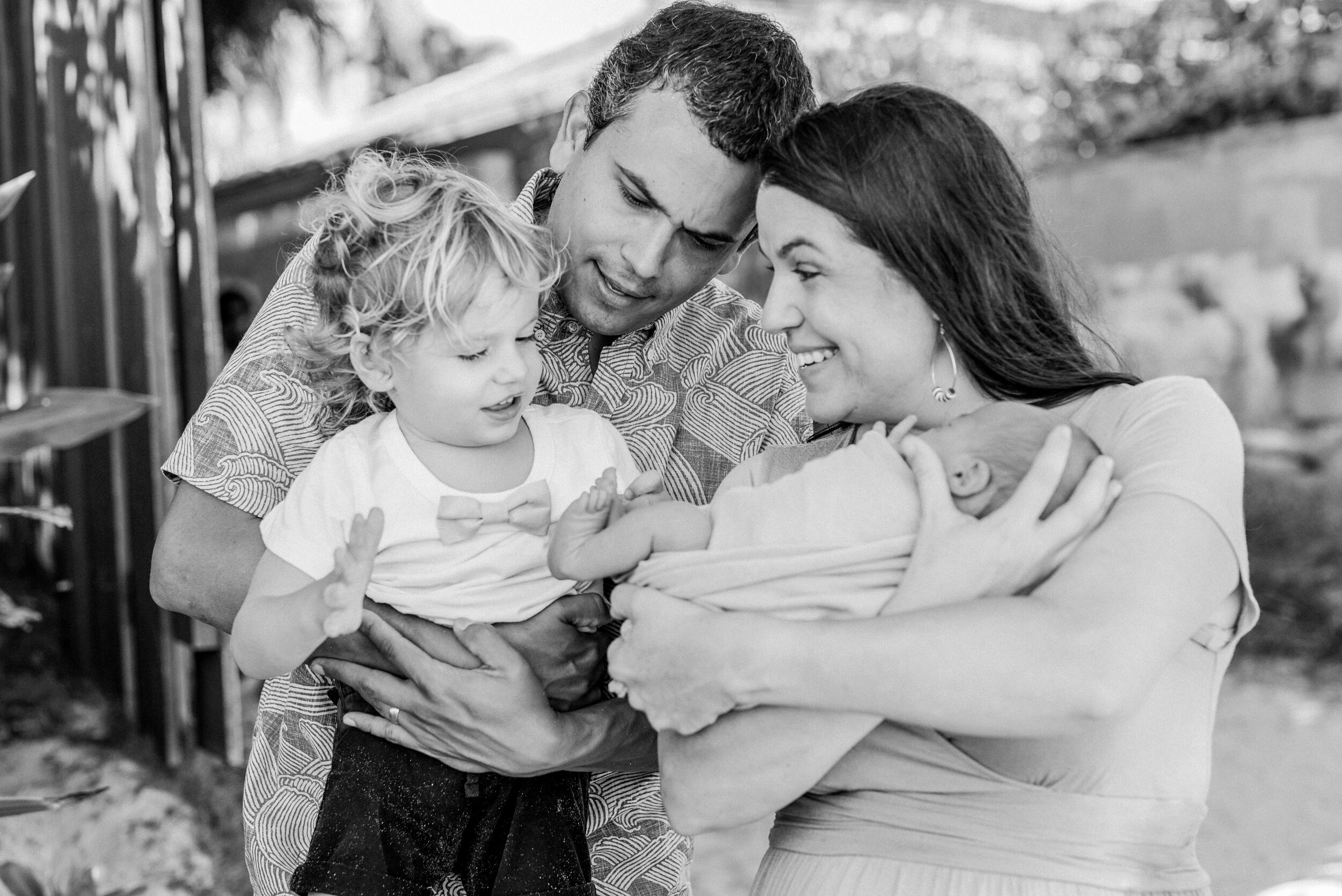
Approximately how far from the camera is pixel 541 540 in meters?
2.07

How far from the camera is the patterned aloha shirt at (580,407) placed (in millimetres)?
2213

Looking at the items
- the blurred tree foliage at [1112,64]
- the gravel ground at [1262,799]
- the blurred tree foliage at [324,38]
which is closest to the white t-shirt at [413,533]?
the gravel ground at [1262,799]

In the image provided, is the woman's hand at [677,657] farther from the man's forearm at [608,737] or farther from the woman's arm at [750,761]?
the man's forearm at [608,737]

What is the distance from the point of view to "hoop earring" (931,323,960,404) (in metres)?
2.03

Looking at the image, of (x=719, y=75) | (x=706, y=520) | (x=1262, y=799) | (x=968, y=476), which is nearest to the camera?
(x=968, y=476)

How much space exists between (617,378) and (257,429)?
628mm

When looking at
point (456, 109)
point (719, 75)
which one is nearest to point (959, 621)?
point (719, 75)

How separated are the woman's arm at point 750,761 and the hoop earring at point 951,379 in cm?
56

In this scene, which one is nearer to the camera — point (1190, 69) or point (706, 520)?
point (706, 520)

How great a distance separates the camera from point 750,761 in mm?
1715

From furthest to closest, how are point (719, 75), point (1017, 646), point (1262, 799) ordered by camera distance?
point (1262, 799) < point (719, 75) < point (1017, 646)

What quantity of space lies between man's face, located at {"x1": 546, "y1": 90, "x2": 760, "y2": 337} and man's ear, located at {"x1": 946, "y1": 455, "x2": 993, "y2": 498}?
84 centimetres

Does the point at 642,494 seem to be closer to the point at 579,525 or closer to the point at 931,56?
the point at 579,525

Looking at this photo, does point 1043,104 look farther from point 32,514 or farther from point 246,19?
point 32,514
